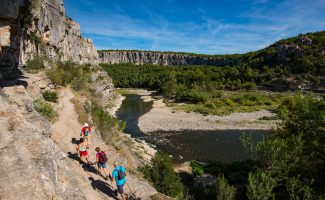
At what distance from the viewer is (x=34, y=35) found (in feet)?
109

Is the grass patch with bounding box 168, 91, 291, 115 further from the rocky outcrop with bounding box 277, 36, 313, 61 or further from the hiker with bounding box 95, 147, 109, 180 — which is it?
the hiker with bounding box 95, 147, 109, 180

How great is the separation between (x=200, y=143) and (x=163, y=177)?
19073mm

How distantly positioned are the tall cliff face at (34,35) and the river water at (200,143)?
60.4 ft

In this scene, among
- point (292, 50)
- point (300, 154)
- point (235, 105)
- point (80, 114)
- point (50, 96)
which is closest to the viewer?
point (300, 154)

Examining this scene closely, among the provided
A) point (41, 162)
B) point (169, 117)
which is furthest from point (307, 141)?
point (169, 117)

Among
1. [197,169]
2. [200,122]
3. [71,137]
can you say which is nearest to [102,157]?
[71,137]

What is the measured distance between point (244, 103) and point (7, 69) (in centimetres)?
5314

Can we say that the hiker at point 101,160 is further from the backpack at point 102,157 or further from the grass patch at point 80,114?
the grass patch at point 80,114

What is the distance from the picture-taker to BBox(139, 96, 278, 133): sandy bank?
43000mm

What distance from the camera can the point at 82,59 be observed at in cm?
7344

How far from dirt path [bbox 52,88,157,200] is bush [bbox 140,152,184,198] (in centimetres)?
274

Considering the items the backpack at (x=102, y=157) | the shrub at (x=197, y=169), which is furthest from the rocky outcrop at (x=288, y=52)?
the backpack at (x=102, y=157)

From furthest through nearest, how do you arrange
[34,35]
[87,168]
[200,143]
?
1. [200,143]
2. [34,35]
3. [87,168]

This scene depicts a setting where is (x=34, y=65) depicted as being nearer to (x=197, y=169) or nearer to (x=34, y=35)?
(x=34, y=35)
